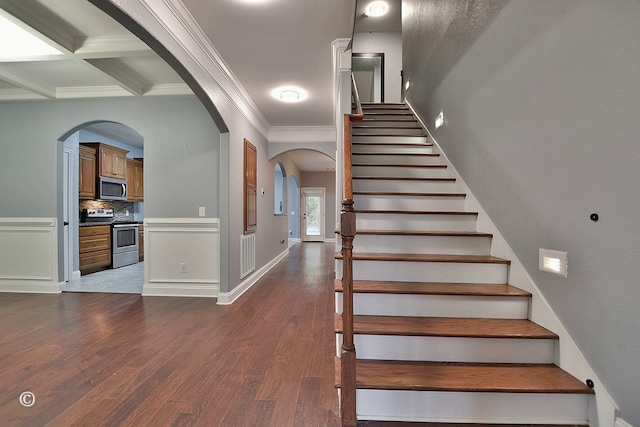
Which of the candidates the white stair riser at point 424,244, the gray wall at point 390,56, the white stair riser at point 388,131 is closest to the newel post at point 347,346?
the white stair riser at point 424,244

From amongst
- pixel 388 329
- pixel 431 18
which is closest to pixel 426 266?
pixel 388 329

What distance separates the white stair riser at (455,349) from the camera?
153cm

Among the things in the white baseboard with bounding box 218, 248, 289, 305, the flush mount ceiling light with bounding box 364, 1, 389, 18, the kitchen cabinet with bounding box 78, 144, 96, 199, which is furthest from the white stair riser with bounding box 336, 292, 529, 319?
the flush mount ceiling light with bounding box 364, 1, 389, 18

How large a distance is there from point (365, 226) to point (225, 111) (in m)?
2.22

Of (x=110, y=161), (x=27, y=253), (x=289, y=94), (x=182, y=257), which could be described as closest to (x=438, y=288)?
(x=289, y=94)

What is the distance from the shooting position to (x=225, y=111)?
135 inches

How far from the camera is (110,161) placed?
5.54 metres

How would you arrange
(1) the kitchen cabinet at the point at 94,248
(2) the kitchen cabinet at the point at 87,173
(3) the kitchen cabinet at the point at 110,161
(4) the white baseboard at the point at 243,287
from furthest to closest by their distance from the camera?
(3) the kitchen cabinet at the point at 110,161 → (2) the kitchen cabinet at the point at 87,173 → (1) the kitchen cabinet at the point at 94,248 → (4) the white baseboard at the point at 243,287

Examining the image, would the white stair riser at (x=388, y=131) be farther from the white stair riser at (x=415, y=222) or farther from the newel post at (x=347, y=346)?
the newel post at (x=347, y=346)

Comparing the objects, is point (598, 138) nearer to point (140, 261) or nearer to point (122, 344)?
point (122, 344)

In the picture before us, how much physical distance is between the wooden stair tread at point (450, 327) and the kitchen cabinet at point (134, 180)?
633cm

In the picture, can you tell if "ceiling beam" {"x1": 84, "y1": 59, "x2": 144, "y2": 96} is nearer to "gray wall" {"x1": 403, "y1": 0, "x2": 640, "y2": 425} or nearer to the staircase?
the staircase

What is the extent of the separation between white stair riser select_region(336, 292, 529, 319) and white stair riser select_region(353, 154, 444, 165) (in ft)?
5.95

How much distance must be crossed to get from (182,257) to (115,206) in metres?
3.69
